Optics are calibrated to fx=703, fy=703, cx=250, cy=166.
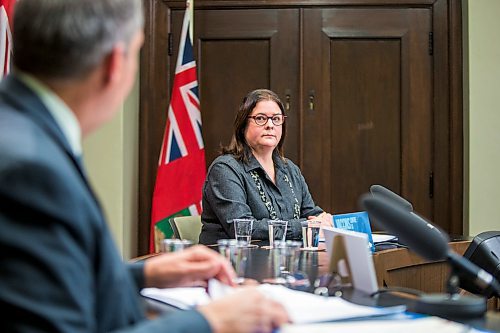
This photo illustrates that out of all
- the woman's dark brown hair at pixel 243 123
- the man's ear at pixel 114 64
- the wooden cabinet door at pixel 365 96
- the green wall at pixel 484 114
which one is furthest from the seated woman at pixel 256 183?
the man's ear at pixel 114 64

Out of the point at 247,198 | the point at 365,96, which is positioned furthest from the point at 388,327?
the point at 365,96

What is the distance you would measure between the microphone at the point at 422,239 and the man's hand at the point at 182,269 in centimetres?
33

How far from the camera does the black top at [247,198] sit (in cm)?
288

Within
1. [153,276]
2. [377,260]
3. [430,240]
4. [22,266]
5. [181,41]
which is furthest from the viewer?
[181,41]

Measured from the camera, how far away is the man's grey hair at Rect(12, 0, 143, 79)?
970 mm

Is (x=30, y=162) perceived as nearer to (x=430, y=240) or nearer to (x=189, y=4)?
(x=430, y=240)

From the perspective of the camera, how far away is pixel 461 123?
4270mm

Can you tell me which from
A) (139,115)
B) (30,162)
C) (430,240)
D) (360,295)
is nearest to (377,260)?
(360,295)

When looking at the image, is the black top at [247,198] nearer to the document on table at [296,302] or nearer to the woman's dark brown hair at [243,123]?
the woman's dark brown hair at [243,123]

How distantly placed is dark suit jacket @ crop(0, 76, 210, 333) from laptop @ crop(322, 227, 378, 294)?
0.52m

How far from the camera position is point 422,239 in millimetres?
1208

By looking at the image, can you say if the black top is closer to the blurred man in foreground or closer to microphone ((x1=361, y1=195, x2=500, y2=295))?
microphone ((x1=361, y1=195, x2=500, y2=295))

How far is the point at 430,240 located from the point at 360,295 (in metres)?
0.30

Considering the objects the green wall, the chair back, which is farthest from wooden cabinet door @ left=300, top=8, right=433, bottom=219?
the chair back
